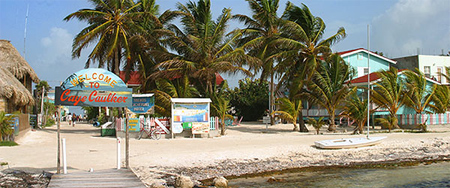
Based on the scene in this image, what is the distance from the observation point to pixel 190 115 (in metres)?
23.9

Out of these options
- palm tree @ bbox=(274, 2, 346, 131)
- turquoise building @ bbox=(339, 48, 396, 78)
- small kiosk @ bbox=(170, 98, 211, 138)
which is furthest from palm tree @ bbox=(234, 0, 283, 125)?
turquoise building @ bbox=(339, 48, 396, 78)

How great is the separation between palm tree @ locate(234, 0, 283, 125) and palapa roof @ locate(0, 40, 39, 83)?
16.2m

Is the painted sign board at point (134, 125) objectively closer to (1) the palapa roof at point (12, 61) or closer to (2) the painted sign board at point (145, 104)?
(2) the painted sign board at point (145, 104)

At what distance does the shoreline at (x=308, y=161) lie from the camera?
13.6 meters

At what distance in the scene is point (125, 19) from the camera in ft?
93.8

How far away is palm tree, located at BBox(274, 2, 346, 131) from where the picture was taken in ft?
93.6

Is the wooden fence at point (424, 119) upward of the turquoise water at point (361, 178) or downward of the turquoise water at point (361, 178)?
upward

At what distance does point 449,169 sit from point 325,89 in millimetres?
12048

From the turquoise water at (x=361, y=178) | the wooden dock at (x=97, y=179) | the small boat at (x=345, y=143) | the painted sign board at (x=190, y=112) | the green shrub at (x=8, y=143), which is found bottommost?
the turquoise water at (x=361, y=178)

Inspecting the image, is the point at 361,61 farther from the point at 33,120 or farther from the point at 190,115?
the point at 33,120

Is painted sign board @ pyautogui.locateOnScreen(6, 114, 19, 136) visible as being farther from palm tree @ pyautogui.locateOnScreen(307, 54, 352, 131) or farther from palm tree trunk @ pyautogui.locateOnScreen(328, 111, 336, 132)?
palm tree trunk @ pyautogui.locateOnScreen(328, 111, 336, 132)

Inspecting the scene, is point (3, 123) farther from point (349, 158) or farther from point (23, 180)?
point (349, 158)

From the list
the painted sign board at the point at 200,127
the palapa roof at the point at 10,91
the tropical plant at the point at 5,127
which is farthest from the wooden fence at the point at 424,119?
the palapa roof at the point at 10,91

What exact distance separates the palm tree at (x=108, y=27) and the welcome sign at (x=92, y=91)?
54.9 ft
